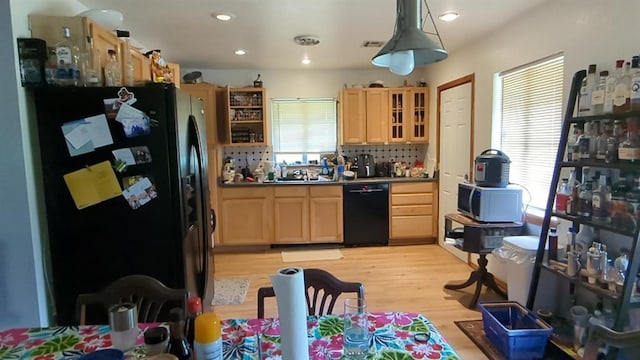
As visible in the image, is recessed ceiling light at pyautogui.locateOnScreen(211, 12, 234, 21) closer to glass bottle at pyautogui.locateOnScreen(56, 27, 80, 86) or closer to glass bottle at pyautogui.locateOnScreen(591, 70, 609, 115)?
glass bottle at pyautogui.locateOnScreen(56, 27, 80, 86)

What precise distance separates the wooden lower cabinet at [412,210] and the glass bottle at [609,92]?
9.21 feet

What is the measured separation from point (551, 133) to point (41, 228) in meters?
3.40

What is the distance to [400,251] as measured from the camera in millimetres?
4785

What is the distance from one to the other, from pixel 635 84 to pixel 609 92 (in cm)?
20

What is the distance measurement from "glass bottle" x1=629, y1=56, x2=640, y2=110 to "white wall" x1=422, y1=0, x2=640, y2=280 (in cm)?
20

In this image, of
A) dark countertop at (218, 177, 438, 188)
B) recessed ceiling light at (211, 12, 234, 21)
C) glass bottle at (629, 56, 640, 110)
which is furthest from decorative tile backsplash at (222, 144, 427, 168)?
glass bottle at (629, 56, 640, 110)

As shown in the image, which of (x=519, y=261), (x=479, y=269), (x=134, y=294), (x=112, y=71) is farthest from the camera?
(x=479, y=269)

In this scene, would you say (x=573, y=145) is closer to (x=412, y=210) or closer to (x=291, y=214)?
(x=412, y=210)

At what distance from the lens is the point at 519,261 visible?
278 cm

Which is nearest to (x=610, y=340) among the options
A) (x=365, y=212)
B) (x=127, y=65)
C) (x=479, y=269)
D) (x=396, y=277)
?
(x=479, y=269)

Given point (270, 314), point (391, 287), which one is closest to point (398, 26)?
point (270, 314)

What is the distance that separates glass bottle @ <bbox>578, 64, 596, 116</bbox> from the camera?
233 centimetres

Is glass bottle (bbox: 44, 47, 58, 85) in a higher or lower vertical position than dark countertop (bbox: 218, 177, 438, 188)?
higher

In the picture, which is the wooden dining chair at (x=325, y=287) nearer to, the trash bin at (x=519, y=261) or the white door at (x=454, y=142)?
the trash bin at (x=519, y=261)
